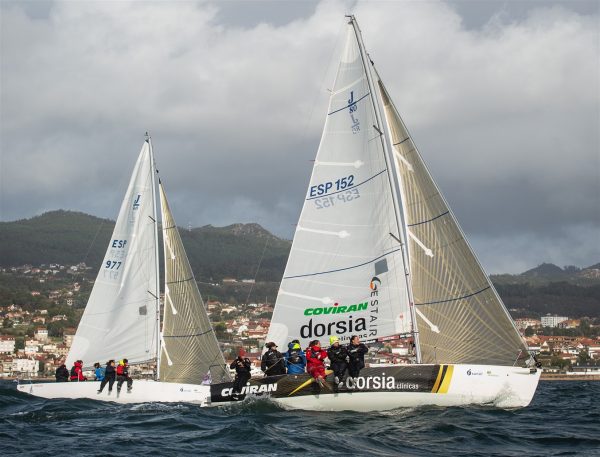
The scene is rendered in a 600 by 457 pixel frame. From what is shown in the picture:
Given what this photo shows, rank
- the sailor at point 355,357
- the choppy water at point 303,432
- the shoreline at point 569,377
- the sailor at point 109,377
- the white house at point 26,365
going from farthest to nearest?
1. the shoreline at point 569,377
2. the white house at point 26,365
3. the sailor at point 109,377
4. the sailor at point 355,357
5. the choppy water at point 303,432

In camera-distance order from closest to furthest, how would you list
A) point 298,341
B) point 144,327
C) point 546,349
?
point 298,341 → point 144,327 → point 546,349

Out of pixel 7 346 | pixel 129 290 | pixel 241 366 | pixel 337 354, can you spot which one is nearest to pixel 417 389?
pixel 337 354

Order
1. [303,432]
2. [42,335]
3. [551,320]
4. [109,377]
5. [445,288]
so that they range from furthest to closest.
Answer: [551,320] → [42,335] → [109,377] → [445,288] → [303,432]

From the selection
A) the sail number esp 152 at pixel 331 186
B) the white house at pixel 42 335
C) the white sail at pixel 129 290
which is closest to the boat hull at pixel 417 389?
the sail number esp 152 at pixel 331 186

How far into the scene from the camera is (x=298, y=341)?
24578 mm

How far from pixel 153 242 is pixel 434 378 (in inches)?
627

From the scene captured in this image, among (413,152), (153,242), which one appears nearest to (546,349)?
(153,242)

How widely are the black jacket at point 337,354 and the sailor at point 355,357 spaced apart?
12cm

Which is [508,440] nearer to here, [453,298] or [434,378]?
[434,378]

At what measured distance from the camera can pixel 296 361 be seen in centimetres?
2419

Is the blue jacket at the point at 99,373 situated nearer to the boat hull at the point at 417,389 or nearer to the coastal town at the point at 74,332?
the boat hull at the point at 417,389

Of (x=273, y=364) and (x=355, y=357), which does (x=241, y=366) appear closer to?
(x=273, y=364)

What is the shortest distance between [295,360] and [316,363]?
118 cm

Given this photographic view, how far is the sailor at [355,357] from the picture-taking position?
22969 mm
